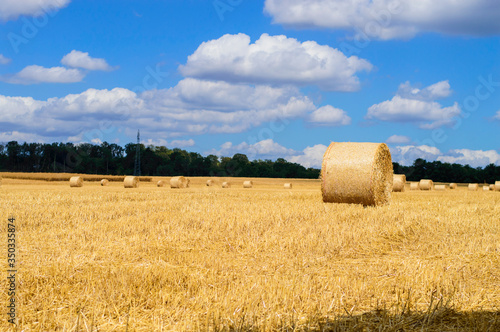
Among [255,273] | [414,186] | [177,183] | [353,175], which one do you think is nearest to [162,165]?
[177,183]

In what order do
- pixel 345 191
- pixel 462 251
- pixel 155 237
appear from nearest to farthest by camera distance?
pixel 462 251 → pixel 155 237 → pixel 345 191

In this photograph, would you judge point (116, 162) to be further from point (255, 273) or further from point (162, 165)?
point (255, 273)

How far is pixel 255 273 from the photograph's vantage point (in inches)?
245

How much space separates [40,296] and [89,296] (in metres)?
0.63

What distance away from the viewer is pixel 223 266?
6.46 metres

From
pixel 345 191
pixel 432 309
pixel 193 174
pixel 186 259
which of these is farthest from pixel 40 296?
pixel 193 174

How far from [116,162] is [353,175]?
79.8m

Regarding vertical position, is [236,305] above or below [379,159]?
below

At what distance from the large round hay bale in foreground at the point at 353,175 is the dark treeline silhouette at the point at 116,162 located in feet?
195

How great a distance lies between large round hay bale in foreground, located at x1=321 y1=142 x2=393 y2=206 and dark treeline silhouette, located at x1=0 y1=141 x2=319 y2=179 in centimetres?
5940

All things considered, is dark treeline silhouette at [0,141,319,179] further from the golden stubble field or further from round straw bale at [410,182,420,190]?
the golden stubble field

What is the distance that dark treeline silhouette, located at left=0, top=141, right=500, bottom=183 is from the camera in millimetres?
71312

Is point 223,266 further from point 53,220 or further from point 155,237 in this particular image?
point 53,220

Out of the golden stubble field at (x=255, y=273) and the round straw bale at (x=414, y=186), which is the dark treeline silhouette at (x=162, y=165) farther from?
the golden stubble field at (x=255, y=273)
